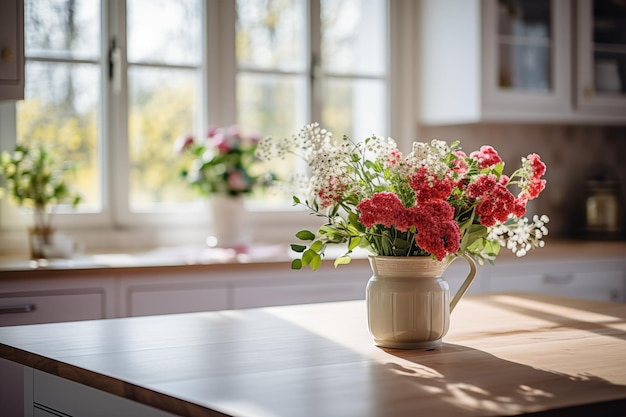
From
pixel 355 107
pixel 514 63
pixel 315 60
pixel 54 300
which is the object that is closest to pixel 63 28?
pixel 315 60

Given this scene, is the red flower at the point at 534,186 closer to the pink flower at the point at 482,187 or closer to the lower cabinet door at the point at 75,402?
the pink flower at the point at 482,187

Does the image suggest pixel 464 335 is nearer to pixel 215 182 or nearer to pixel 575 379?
pixel 575 379

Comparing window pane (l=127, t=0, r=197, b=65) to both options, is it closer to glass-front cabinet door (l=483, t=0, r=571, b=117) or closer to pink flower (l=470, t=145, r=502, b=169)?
glass-front cabinet door (l=483, t=0, r=571, b=117)

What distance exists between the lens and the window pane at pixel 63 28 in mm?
3572

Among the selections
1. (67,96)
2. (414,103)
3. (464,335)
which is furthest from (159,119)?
(464,335)

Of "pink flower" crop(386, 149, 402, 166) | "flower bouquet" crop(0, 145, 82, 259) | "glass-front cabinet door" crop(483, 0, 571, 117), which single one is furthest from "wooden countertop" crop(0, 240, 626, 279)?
"pink flower" crop(386, 149, 402, 166)

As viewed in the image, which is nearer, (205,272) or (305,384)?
(305,384)

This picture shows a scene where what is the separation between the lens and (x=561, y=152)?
4.67 meters

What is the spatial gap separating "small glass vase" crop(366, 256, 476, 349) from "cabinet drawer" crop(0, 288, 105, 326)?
57.1 inches

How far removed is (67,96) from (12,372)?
119 centimetres

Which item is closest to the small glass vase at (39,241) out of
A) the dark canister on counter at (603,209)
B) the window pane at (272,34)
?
the window pane at (272,34)

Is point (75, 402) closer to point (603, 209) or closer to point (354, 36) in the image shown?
point (354, 36)

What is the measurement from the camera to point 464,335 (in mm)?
1865

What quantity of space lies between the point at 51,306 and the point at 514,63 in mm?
2232
